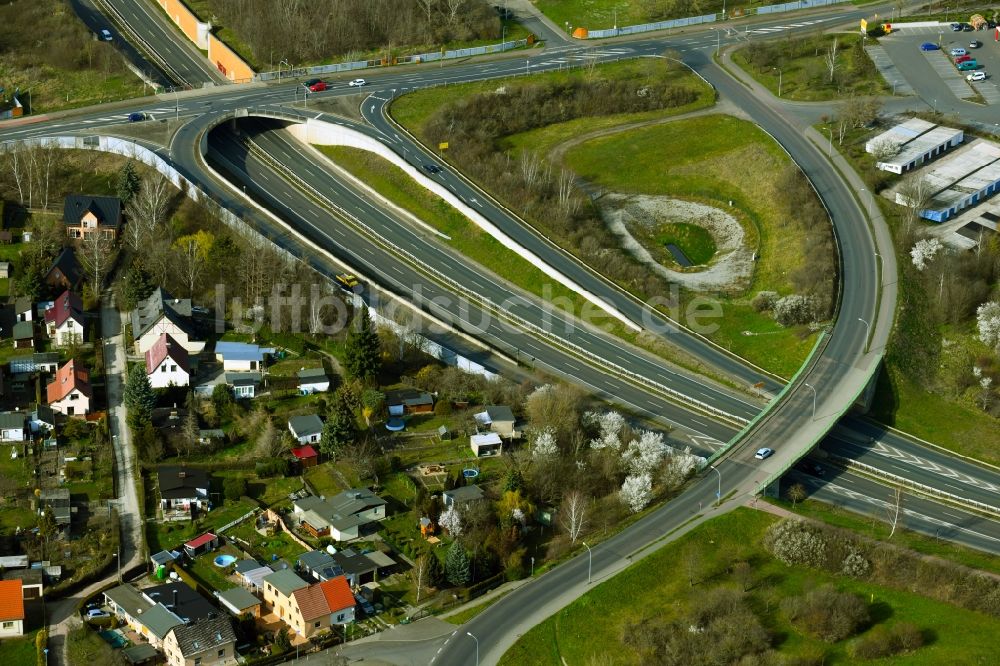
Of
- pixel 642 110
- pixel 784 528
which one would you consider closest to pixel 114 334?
pixel 784 528

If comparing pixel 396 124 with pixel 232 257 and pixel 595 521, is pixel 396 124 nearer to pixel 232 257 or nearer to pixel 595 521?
pixel 232 257

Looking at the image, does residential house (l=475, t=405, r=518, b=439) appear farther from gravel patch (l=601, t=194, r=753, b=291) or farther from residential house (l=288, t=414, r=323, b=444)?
gravel patch (l=601, t=194, r=753, b=291)

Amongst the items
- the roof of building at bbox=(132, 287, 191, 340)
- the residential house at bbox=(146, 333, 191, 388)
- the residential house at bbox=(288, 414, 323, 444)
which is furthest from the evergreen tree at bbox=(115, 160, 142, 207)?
the residential house at bbox=(288, 414, 323, 444)

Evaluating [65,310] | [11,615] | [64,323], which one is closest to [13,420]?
[64,323]

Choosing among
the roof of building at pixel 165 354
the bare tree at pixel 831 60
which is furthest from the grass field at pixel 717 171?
the roof of building at pixel 165 354

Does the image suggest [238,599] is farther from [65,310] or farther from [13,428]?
[65,310]
